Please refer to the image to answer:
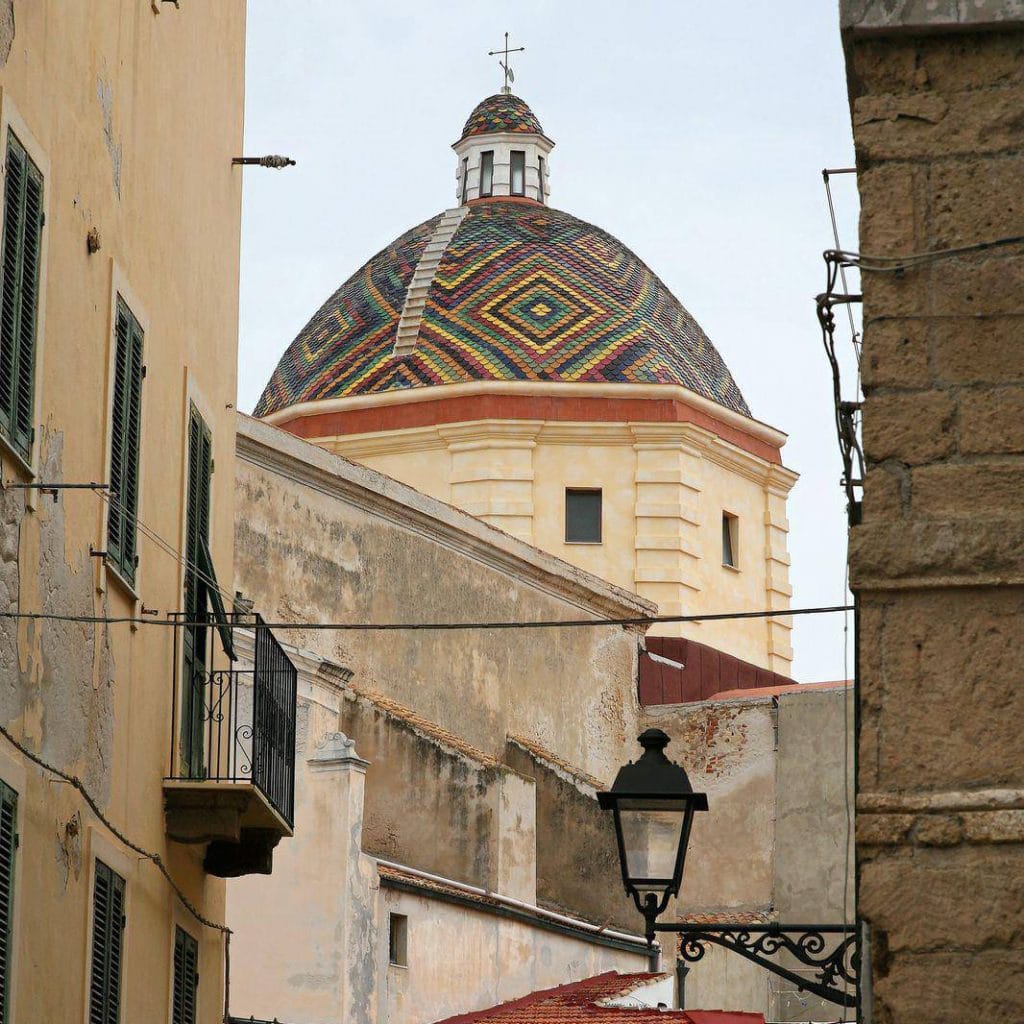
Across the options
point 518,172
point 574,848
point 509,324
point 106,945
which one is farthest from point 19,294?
point 518,172

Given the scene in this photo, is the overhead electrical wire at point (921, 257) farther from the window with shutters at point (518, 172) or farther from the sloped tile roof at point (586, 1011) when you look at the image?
the window with shutters at point (518, 172)

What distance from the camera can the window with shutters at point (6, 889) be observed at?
28.4ft

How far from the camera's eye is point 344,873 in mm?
18484

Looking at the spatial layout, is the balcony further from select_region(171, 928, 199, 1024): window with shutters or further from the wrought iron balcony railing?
select_region(171, 928, 199, 1024): window with shutters

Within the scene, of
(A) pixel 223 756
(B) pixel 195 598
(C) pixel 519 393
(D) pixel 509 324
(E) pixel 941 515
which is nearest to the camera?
(E) pixel 941 515

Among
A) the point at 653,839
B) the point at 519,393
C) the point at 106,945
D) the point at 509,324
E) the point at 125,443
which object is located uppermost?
the point at 509,324

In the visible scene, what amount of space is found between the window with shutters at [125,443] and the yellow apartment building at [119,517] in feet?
0.06

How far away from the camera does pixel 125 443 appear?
1073cm

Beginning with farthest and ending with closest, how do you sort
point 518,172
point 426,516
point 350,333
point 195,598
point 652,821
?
point 518,172, point 350,333, point 426,516, point 195,598, point 652,821

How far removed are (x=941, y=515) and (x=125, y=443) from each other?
5.15m

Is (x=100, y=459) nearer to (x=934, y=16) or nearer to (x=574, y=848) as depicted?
(x=934, y=16)

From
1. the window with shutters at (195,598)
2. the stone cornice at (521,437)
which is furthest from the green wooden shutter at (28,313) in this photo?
the stone cornice at (521,437)

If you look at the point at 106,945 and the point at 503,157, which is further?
the point at 503,157

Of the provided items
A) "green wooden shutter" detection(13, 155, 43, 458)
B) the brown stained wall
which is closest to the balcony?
"green wooden shutter" detection(13, 155, 43, 458)
